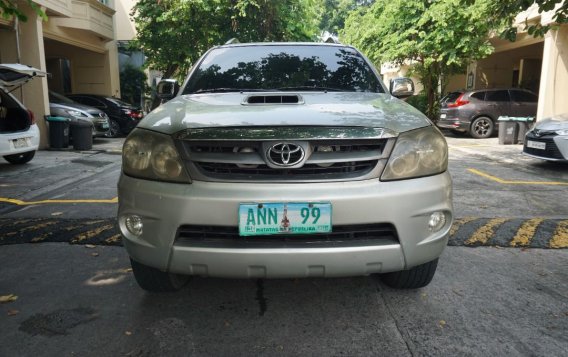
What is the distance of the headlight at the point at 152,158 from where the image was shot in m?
2.46

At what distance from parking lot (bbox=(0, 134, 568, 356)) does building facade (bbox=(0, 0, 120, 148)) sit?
7.95 metres

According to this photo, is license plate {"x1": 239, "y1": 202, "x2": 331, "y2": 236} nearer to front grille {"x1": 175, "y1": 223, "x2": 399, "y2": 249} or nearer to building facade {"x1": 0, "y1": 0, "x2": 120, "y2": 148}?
front grille {"x1": 175, "y1": 223, "x2": 399, "y2": 249}

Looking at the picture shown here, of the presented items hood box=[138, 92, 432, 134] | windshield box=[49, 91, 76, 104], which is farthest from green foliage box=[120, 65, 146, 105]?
hood box=[138, 92, 432, 134]

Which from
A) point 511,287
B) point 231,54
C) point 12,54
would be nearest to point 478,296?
point 511,287

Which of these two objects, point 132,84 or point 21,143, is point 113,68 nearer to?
point 132,84

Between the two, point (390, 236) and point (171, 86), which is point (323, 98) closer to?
point (390, 236)

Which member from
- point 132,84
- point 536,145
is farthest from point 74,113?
point 536,145

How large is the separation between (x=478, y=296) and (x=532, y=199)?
3505 millimetres

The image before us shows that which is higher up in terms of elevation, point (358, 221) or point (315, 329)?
point (358, 221)

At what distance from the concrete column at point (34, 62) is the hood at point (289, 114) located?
9.93m

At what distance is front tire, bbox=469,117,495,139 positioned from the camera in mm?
14416

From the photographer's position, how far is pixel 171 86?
407 cm

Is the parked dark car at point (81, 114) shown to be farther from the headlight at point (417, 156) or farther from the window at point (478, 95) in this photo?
the headlight at point (417, 156)

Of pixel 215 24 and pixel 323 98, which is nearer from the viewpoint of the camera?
pixel 323 98
